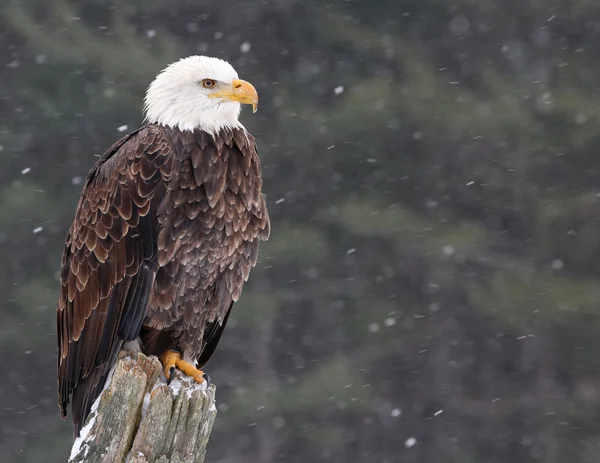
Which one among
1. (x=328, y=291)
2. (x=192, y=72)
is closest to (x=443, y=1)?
(x=328, y=291)

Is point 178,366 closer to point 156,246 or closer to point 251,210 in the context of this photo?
point 156,246

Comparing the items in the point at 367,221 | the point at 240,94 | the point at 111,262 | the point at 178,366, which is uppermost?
the point at 240,94

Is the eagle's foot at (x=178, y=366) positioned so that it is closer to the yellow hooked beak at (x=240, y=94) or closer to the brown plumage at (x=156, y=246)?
the brown plumage at (x=156, y=246)

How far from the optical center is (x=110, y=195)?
5.72 meters

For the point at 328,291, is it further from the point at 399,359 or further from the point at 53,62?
the point at 53,62

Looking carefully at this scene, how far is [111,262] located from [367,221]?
37.9ft

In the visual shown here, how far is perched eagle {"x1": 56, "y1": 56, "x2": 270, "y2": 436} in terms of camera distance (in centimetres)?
561

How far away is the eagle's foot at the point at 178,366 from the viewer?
5562mm

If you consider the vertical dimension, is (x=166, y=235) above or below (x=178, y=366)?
above

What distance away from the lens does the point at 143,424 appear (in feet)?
15.1

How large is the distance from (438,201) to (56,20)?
6.37m

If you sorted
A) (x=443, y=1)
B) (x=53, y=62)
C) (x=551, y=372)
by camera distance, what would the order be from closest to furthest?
(x=53, y=62), (x=551, y=372), (x=443, y=1)

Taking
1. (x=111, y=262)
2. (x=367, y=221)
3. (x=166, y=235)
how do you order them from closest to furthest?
(x=166, y=235), (x=111, y=262), (x=367, y=221)

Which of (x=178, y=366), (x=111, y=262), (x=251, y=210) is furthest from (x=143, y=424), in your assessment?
(x=251, y=210)
